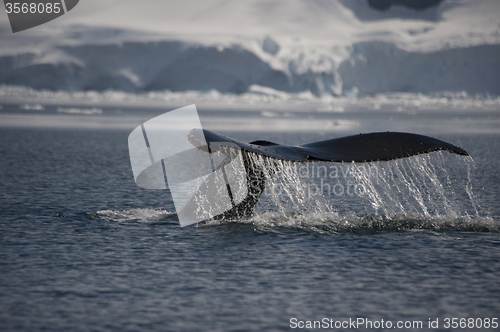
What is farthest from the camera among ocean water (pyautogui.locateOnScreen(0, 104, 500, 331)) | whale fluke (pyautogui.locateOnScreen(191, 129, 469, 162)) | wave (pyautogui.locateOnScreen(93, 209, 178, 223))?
wave (pyautogui.locateOnScreen(93, 209, 178, 223))

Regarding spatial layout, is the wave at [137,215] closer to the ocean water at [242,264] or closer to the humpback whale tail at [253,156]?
the ocean water at [242,264]

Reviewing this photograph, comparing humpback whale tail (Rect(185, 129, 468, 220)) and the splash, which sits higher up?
humpback whale tail (Rect(185, 129, 468, 220))

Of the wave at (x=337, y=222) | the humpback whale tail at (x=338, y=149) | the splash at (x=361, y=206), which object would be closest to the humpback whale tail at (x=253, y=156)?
the humpback whale tail at (x=338, y=149)

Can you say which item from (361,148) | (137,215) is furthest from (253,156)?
(137,215)

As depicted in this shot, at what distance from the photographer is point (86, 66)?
89.1 meters

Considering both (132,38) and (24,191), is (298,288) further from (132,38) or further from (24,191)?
(132,38)

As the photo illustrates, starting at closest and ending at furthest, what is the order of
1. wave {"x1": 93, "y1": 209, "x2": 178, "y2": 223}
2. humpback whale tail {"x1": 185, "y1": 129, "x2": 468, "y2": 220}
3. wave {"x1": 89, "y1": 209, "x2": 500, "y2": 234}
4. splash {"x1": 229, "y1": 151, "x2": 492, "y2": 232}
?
humpback whale tail {"x1": 185, "y1": 129, "x2": 468, "y2": 220}
splash {"x1": 229, "y1": 151, "x2": 492, "y2": 232}
wave {"x1": 89, "y1": 209, "x2": 500, "y2": 234}
wave {"x1": 93, "y1": 209, "x2": 178, "y2": 223}

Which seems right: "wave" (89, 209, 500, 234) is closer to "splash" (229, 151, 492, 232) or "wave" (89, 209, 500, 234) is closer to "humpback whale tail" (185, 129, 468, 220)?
"splash" (229, 151, 492, 232)

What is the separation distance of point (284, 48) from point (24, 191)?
8513 centimetres

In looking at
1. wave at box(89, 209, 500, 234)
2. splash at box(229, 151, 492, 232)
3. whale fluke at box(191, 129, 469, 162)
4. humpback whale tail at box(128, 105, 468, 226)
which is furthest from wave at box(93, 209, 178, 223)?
whale fluke at box(191, 129, 469, 162)

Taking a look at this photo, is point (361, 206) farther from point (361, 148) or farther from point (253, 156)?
point (253, 156)

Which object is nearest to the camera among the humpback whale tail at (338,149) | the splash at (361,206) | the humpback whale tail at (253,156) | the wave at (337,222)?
the humpback whale tail at (253,156)

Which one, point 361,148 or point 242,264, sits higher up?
point 361,148

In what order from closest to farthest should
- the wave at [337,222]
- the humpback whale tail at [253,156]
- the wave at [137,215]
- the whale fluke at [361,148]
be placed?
the humpback whale tail at [253,156] → the whale fluke at [361,148] → the wave at [337,222] → the wave at [137,215]
